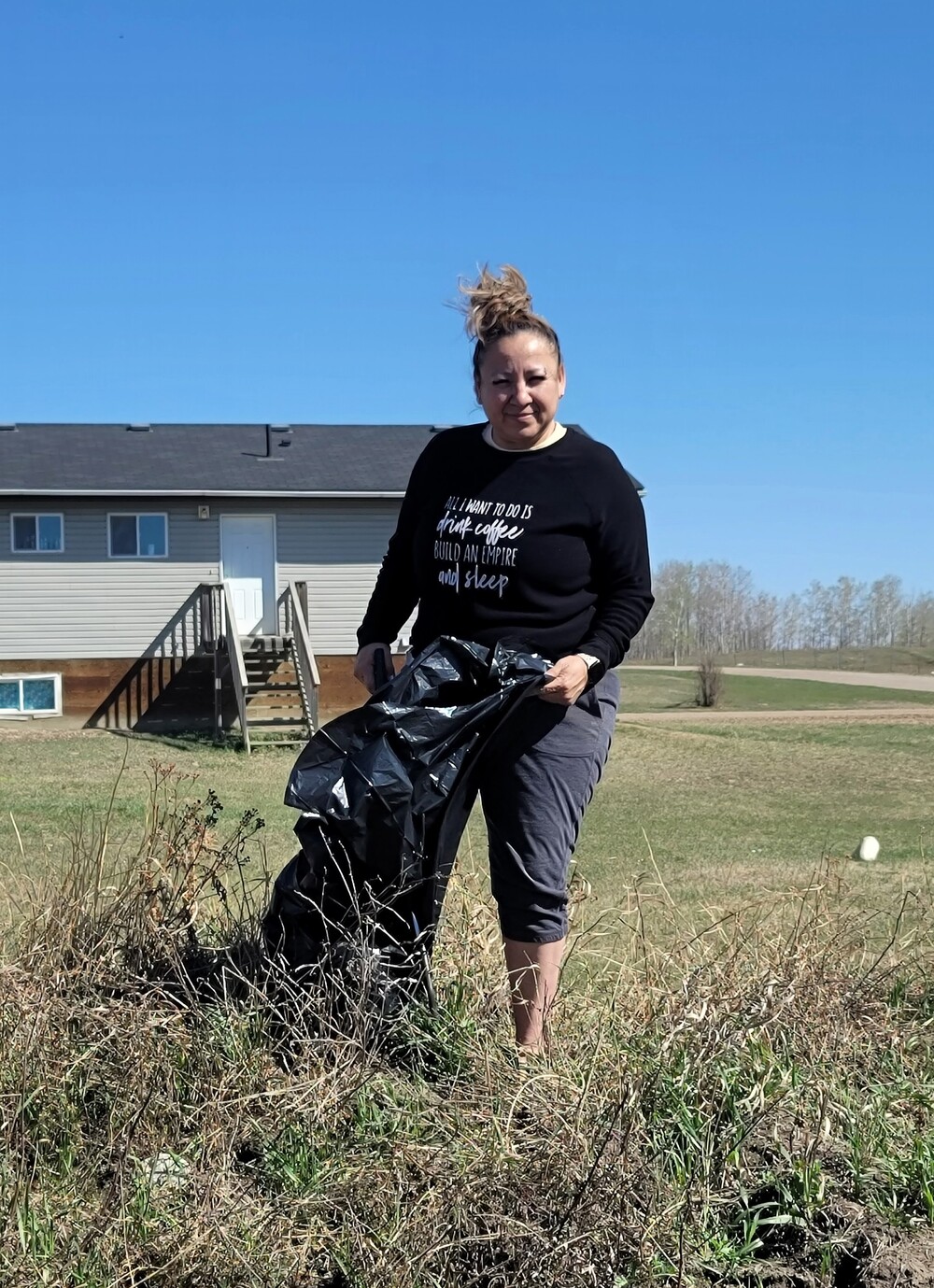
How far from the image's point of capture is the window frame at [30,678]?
22.4 metres

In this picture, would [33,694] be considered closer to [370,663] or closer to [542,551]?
[370,663]

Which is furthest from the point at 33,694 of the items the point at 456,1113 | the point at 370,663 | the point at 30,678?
the point at 456,1113

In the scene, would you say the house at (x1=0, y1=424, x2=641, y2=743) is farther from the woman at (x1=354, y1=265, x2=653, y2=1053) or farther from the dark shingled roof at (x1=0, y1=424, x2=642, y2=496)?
the woman at (x1=354, y1=265, x2=653, y2=1053)

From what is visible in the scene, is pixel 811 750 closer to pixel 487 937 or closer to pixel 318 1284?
pixel 487 937

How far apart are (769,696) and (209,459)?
47.9ft

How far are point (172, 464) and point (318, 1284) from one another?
22314mm

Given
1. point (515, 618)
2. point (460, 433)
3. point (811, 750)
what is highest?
point (460, 433)

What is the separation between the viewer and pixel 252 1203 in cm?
259

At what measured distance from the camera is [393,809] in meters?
3.27

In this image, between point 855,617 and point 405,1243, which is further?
point 855,617

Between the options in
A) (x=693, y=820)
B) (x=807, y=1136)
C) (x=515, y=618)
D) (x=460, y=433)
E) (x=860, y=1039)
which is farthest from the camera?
(x=693, y=820)

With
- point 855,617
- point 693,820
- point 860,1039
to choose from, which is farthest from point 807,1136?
point 855,617

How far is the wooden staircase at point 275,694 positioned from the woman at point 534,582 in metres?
16.4

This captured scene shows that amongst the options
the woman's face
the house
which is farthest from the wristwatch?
the house
